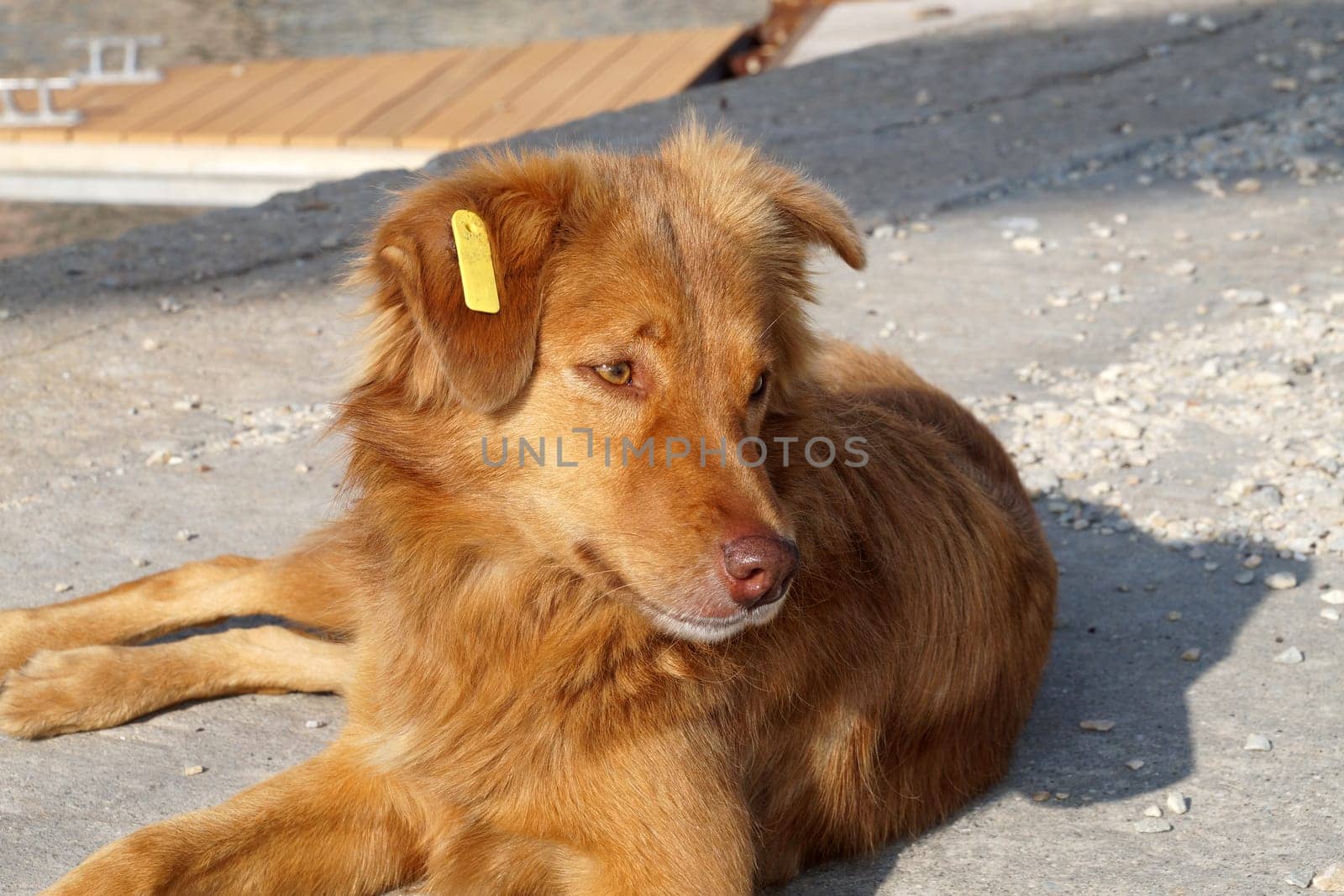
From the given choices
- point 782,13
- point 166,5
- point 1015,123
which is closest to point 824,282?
point 1015,123

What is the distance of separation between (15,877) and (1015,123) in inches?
303

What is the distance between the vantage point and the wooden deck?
390 inches

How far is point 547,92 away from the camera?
10914 mm

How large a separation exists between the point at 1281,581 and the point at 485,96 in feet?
25.7

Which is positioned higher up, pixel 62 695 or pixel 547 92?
pixel 547 92

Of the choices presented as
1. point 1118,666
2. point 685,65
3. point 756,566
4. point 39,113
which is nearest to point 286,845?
point 756,566

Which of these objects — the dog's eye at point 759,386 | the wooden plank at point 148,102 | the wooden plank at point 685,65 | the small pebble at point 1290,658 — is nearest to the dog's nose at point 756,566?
the dog's eye at point 759,386

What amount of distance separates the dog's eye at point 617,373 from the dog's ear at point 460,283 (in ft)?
0.48

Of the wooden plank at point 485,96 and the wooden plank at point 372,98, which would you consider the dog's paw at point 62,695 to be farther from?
the wooden plank at point 372,98

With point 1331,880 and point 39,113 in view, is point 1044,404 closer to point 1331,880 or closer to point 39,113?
point 1331,880

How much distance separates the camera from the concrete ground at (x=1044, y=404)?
3373mm

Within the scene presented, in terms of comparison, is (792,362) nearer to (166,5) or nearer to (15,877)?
(15,877)

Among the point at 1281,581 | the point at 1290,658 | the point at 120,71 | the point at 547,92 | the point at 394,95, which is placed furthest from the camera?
the point at 120,71

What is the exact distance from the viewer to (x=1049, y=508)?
16.1 ft
